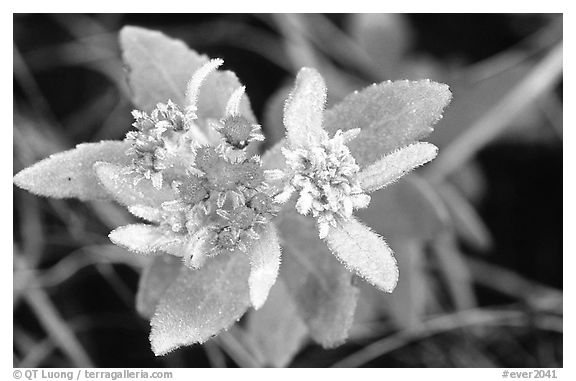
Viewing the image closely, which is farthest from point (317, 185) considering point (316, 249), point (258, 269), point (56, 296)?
point (56, 296)

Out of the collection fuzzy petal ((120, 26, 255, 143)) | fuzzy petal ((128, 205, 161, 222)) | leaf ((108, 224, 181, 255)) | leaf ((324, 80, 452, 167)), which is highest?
fuzzy petal ((120, 26, 255, 143))

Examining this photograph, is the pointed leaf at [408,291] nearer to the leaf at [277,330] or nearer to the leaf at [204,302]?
the leaf at [277,330]

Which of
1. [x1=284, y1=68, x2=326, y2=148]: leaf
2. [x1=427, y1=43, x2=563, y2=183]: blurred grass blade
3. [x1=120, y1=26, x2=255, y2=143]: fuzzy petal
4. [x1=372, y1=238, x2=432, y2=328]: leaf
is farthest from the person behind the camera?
[x1=427, y1=43, x2=563, y2=183]: blurred grass blade

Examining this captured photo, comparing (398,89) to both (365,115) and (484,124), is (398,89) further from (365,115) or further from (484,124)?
(484,124)

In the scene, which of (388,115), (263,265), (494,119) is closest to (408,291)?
(494,119)

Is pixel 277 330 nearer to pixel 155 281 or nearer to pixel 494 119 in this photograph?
pixel 155 281

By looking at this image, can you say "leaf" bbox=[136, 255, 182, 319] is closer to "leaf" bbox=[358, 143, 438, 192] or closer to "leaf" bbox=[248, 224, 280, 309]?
"leaf" bbox=[248, 224, 280, 309]

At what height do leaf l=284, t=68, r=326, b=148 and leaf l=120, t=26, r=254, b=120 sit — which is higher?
leaf l=120, t=26, r=254, b=120

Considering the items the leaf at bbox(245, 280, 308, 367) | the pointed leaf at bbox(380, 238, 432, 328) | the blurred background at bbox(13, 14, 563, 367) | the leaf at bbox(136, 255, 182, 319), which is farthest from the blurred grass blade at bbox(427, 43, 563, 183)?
the leaf at bbox(136, 255, 182, 319)
